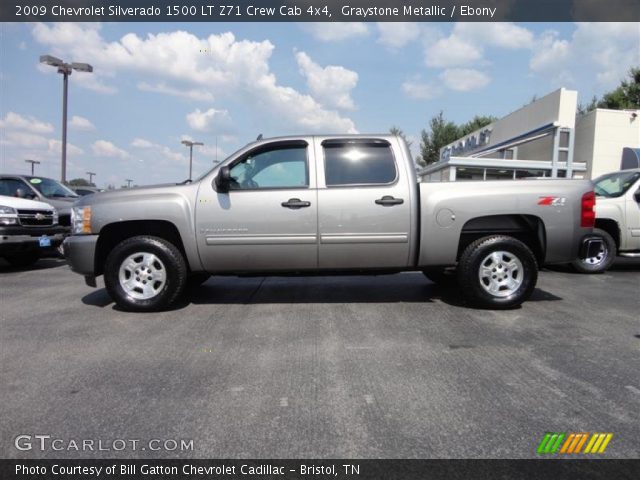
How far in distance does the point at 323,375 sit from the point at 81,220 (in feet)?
11.5

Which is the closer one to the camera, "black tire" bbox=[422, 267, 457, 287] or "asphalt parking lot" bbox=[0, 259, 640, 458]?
"asphalt parking lot" bbox=[0, 259, 640, 458]

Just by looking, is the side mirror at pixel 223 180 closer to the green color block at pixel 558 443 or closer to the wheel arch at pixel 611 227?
the green color block at pixel 558 443

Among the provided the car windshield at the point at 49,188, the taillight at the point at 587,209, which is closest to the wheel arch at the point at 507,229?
the taillight at the point at 587,209

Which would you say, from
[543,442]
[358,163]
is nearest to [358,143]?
[358,163]

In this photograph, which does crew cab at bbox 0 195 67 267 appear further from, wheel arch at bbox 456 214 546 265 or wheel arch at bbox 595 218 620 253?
wheel arch at bbox 595 218 620 253

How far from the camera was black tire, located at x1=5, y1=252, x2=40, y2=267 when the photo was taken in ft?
29.6

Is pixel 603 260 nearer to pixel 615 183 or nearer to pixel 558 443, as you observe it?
pixel 615 183

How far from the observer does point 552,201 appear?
509cm

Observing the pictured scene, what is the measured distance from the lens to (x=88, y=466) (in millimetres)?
2262

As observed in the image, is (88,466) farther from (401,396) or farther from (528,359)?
(528,359)

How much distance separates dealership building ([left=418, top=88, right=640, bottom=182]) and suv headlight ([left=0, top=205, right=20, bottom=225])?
40.1 feet

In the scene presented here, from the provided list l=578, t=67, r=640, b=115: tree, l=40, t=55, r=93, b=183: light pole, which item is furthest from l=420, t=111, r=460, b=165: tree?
l=40, t=55, r=93, b=183: light pole

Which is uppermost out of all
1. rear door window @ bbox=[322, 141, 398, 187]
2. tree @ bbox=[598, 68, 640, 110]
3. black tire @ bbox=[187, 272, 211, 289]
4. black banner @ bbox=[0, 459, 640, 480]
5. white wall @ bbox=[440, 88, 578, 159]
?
tree @ bbox=[598, 68, 640, 110]

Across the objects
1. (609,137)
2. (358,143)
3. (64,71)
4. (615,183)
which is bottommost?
(615,183)
